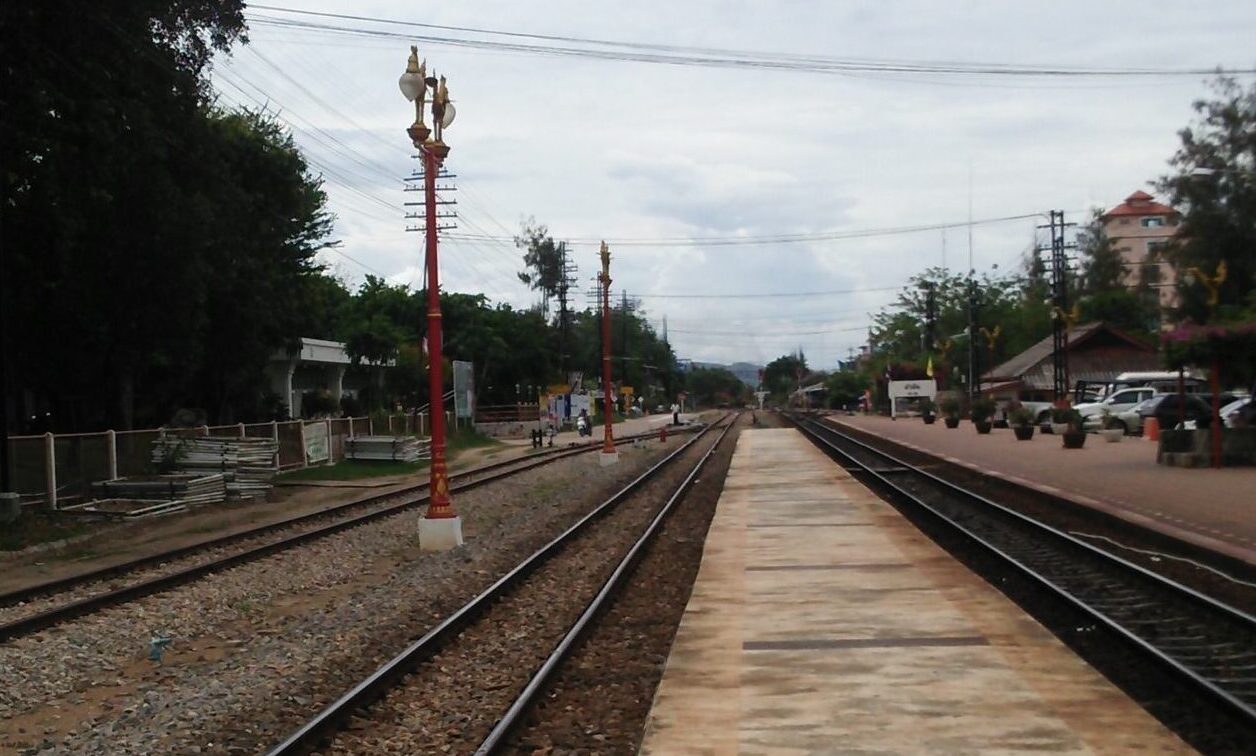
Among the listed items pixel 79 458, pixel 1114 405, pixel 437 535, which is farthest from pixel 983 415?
pixel 437 535

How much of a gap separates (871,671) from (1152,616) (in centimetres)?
367

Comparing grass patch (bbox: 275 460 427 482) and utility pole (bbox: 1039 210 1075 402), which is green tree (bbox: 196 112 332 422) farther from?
utility pole (bbox: 1039 210 1075 402)

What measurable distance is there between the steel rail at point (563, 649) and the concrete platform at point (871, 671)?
31.3 inches

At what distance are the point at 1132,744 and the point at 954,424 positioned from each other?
56491 millimetres

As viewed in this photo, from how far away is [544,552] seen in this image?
16234mm

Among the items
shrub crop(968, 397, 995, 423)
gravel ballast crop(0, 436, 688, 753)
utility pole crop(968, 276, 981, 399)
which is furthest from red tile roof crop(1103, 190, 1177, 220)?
gravel ballast crop(0, 436, 688, 753)

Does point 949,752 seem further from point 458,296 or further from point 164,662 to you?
point 458,296

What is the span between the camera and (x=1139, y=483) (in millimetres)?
23453

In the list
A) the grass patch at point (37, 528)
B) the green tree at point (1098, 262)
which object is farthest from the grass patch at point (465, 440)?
the green tree at point (1098, 262)

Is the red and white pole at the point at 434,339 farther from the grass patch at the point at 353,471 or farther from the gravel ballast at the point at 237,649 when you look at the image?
the grass patch at the point at 353,471

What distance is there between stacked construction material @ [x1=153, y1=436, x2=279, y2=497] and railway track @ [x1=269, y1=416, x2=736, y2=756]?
12481mm

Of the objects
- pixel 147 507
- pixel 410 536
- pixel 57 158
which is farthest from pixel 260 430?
pixel 410 536

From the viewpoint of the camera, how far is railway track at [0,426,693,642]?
41.3 feet

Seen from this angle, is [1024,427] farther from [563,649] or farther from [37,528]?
[563,649]
